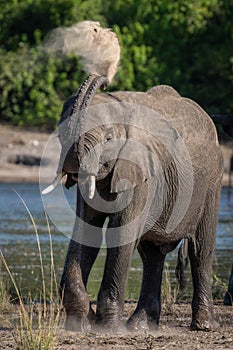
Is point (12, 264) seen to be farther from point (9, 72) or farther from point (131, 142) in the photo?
point (9, 72)

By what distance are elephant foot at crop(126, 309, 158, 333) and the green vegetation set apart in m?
25.4

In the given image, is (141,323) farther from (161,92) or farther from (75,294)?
(161,92)

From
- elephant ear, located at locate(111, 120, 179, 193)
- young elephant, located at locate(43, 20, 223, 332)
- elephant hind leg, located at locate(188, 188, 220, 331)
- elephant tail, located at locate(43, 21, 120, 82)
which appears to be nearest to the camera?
young elephant, located at locate(43, 20, 223, 332)

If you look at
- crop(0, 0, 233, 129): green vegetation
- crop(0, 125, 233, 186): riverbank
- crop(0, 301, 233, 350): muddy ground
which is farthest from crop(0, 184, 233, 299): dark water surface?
crop(0, 0, 233, 129): green vegetation

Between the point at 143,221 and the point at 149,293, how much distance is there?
1043 mm

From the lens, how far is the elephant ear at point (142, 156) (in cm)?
880

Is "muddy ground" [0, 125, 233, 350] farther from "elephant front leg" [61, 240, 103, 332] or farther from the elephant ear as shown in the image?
the elephant ear

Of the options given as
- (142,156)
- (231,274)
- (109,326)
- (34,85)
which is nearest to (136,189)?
(142,156)

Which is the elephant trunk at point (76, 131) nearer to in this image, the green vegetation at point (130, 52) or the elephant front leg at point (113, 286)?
the elephant front leg at point (113, 286)

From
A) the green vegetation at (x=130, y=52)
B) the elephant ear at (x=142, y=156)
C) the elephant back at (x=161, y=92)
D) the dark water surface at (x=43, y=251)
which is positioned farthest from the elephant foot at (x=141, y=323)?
the green vegetation at (x=130, y=52)

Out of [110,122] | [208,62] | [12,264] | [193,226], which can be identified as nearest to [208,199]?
[193,226]

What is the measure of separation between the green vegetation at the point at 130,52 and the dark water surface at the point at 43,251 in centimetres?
1018

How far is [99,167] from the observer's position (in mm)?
8617

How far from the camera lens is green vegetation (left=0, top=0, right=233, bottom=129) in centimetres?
3647
